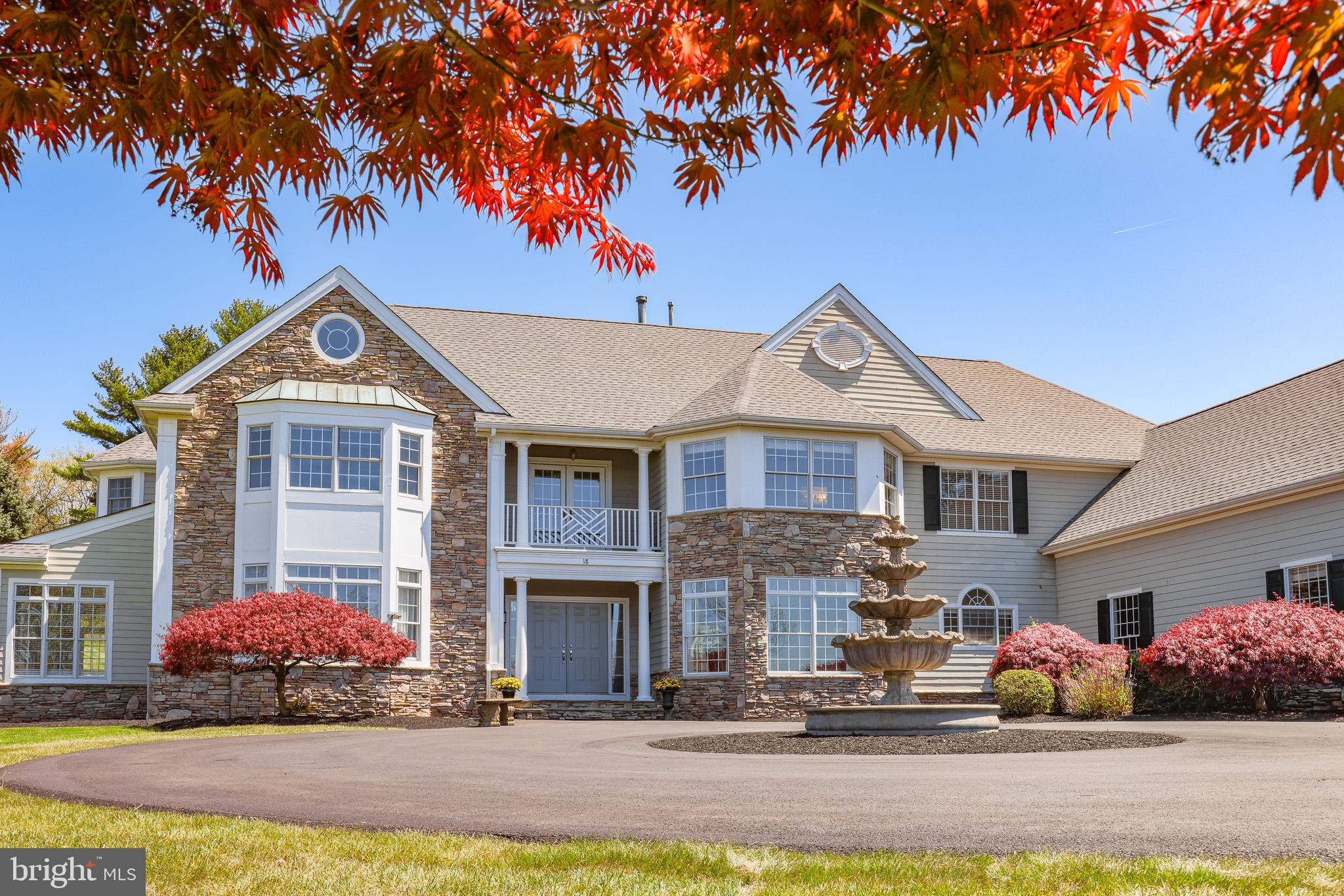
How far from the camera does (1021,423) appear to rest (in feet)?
94.1

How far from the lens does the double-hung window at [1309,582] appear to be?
20219 millimetres

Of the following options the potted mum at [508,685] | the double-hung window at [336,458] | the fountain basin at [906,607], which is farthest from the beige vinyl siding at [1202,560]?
the double-hung window at [336,458]

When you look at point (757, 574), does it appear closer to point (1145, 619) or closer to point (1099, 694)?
point (1099, 694)

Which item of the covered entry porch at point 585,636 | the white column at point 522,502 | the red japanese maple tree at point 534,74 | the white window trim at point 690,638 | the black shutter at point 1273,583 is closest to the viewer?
the red japanese maple tree at point 534,74

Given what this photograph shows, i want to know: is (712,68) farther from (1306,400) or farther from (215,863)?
(1306,400)

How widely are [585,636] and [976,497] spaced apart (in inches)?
342

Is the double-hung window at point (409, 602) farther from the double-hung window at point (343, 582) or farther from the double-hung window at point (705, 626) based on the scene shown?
the double-hung window at point (705, 626)

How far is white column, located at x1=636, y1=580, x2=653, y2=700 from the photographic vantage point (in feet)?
82.4

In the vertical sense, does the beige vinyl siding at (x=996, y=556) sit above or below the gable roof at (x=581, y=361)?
below

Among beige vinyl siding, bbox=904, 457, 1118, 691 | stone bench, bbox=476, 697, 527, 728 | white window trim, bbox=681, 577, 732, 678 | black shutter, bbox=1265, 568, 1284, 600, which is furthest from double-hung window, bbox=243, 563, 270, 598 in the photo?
black shutter, bbox=1265, 568, 1284, 600

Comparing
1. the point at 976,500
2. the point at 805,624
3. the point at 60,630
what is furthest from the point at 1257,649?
the point at 60,630

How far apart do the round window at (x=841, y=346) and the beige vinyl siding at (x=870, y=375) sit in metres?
0.10

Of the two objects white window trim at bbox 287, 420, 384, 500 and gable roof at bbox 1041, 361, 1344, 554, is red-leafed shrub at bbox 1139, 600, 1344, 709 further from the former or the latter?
white window trim at bbox 287, 420, 384, 500

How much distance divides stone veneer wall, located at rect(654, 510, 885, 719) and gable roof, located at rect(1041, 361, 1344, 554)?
490 cm
